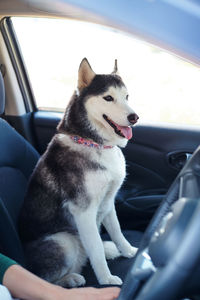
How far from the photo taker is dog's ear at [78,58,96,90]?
2.09m

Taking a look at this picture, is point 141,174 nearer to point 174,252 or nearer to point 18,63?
point 18,63

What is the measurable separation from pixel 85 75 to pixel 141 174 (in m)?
0.89

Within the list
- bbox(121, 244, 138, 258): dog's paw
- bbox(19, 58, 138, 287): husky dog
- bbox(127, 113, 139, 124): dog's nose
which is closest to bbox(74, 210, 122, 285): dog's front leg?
bbox(19, 58, 138, 287): husky dog

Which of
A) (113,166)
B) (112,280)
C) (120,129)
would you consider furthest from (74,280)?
(120,129)

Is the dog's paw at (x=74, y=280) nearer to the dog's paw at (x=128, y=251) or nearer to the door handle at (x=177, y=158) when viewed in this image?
the dog's paw at (x=128, y=251)

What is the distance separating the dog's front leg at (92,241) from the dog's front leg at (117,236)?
0.16 m

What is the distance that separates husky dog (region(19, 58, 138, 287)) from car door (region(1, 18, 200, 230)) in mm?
457

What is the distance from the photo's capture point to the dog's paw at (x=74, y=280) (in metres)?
1.86

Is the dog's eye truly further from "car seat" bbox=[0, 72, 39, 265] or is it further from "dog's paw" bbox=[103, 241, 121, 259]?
"dog's paw" bbox=[103, 241, 121, 259]

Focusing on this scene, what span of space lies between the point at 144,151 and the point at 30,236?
1.04 m

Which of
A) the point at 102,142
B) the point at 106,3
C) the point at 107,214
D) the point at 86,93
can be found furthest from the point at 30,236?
→ the point at 106,3

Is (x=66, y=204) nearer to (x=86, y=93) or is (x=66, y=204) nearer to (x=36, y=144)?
(x=86, y=93)

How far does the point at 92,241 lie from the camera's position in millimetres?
1958

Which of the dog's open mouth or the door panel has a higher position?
the dog's open mouth
